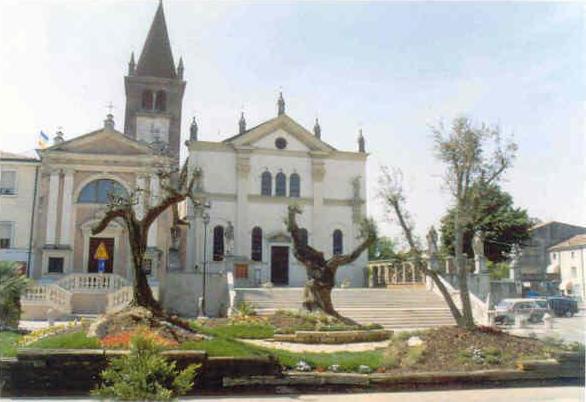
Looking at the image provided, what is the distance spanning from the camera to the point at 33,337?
1378cm

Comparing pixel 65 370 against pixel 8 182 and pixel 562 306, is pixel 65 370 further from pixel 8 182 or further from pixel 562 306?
pixel 562 306

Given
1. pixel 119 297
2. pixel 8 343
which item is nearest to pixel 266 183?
pixel 119 297

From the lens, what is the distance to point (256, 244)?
135 ft

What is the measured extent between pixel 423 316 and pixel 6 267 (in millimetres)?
19064

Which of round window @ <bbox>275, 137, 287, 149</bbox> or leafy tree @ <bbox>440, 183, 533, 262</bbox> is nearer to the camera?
round window @ <bbox>275, 137, 287, 149</bbox>

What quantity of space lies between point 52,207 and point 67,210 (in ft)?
3.11

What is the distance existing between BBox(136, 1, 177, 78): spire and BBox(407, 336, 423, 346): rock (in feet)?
162

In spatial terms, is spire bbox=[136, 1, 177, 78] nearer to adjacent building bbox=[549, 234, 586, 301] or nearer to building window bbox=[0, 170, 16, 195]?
building window bbox=[0, 170, 16, 195]

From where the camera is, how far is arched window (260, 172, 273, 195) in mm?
42156

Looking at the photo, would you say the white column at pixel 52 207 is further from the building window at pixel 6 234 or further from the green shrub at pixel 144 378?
the green shrub at pixel 144 378

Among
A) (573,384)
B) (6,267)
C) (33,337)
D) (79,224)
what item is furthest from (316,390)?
(79,224)

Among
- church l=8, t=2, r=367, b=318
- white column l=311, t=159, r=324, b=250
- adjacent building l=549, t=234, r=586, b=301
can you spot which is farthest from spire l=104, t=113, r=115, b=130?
adjacent building l=549, t=234, r=586, b=301

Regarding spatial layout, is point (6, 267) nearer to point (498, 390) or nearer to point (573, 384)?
point (498, 390)

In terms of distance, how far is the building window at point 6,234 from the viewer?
→ 3447cm
